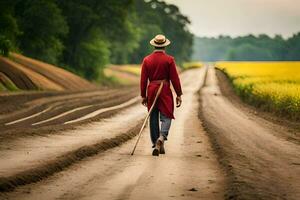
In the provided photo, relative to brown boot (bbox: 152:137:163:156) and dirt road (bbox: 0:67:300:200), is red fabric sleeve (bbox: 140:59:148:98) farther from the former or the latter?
dirt road (bbox: 0:67:300:200)

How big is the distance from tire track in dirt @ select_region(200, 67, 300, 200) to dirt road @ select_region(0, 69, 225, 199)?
25cm

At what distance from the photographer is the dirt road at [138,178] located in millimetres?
6887

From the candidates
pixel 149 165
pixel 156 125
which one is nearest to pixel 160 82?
pixel 156 125

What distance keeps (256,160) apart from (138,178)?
283 cm

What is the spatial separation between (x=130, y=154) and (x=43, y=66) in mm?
33566

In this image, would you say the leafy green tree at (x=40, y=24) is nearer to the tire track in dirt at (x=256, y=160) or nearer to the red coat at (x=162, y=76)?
the tire track in dirt at (x=256, y=160)

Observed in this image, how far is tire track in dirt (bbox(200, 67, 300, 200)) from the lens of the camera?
7254mm

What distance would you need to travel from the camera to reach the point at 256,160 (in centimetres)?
1006

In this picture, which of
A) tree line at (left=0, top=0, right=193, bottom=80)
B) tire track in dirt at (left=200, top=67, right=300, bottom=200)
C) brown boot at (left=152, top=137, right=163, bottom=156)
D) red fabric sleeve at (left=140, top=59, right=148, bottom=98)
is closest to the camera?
tire track in dirt at (left=200, top=67, right=300, bottom=200)

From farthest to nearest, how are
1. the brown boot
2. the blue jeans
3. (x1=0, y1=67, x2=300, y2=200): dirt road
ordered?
the blue jeans
the brown boot
(x1=0, y1=67, x2=300, y2=200): dirt road

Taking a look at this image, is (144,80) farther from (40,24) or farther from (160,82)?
(40,24)

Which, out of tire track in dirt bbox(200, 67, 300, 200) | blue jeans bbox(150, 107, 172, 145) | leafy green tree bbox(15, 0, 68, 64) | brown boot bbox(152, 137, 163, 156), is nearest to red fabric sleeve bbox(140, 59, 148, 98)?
→ blue jeans bbox(150, 107, 172, 145)

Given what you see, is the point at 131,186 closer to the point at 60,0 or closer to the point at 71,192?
the point at 71,192

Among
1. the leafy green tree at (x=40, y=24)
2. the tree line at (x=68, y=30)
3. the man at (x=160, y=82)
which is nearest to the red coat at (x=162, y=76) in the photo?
the man at (x=160, y=82)
